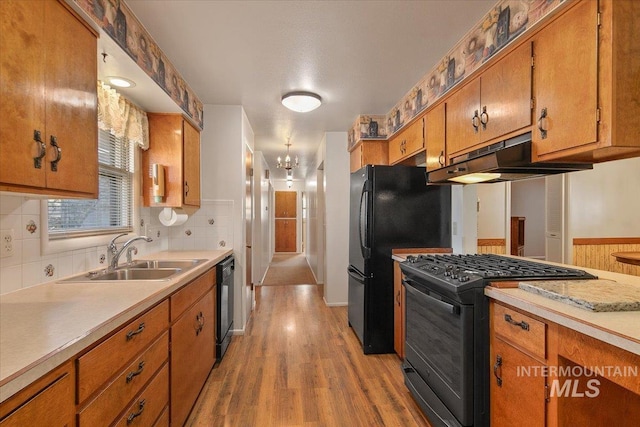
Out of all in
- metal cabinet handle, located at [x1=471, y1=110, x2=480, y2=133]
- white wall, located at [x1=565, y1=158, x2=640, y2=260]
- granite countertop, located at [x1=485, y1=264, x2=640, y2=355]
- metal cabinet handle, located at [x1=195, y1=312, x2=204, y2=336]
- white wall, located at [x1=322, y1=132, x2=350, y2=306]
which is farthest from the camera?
white wall, located at [x1=322, y1=132, x2=350, y2=306]

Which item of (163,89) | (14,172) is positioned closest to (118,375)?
(14,172)

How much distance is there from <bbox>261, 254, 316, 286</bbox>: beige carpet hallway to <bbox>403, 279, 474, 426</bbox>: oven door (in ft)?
12.1

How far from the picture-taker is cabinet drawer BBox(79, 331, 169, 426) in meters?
0.95

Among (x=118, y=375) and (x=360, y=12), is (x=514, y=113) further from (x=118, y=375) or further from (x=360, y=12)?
(x=118, y=375)

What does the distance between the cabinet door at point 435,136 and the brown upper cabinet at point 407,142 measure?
0.39 ft

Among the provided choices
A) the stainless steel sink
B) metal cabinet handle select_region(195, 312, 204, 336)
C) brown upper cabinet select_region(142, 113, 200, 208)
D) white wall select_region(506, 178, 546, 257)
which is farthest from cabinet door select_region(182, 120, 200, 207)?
white wall select_region(506, 178, 546, 257)

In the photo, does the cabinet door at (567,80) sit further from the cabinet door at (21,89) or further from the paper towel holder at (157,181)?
the paper towel holder at (157,181)

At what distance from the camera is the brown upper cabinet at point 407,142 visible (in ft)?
8.94

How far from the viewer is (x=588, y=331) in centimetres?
97

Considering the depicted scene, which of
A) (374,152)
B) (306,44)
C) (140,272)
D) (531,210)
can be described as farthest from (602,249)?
(140,272)

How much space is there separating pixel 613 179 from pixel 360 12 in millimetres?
3729

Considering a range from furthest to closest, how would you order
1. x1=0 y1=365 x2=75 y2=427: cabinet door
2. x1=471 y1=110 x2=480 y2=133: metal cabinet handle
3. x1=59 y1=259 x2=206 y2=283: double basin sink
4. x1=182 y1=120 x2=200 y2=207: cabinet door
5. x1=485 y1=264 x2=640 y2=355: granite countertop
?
x1=182 y1=120 x2=200 y2=207: cabinet door, x1=471 y1=110 x2=480 y2=133: metal cabinet handle, x1=59 y1=259 x2=206 y2=283: double basin sink, x1=485 y1=264 x2=640 y2=355: granite countertop, x1=0 y1=365 x2=75 y2=427: cabinet door

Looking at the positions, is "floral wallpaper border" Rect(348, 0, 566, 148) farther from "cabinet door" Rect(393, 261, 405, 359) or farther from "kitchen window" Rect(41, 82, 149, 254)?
"kitchen window" Rect(41, 82, 149, 254)

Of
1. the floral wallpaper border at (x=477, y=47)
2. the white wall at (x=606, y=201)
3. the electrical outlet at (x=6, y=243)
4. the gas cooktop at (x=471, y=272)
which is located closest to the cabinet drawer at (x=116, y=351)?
the electrical outlet at (x=6, y=243)
